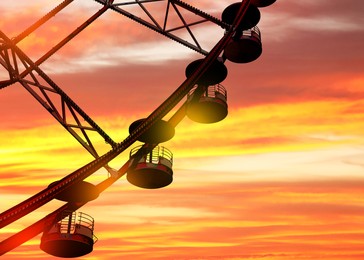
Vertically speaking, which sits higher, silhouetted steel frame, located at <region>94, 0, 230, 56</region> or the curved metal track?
silhouetted steel frame, located at <region>94, 0, 230, 56</region>

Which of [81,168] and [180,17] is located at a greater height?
[180,17]

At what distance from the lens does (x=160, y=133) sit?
76.4ft

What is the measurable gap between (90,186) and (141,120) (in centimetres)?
318

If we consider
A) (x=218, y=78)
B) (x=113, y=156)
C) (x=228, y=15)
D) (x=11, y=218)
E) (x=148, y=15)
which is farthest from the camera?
(x=228, y=15)

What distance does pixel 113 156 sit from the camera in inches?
829

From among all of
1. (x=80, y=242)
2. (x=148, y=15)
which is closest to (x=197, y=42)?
(x=148, y=15)

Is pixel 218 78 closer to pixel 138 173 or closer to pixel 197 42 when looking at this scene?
pixel 197 42

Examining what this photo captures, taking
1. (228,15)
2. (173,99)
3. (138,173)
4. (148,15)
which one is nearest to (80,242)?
(138,173)

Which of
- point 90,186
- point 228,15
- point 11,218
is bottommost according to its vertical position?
point 11,218

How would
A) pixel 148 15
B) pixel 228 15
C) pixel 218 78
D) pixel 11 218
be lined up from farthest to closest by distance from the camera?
pixel 228 15 < pixel 218 78 < pixel 148 15 < pixel 11 218

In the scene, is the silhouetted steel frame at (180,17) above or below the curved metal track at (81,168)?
above

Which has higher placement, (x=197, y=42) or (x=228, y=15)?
(x=228, y=15)

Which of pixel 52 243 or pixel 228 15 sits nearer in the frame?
pixel 52 243

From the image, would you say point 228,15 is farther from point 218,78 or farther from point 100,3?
point 100,3
